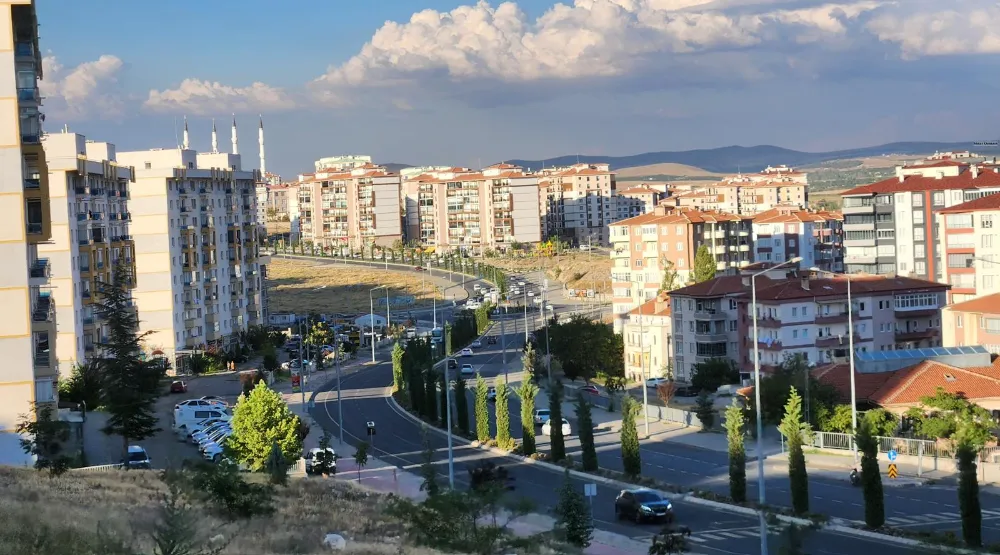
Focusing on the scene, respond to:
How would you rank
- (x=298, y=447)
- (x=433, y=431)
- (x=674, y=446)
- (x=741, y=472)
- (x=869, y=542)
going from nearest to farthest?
(x=869, y=542)
(x=741, y=472)
(x=298, y=447)
(x=674, y=446)
(x=433, y=431)

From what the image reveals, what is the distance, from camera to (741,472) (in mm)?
38312

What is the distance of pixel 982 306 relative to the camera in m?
61.2

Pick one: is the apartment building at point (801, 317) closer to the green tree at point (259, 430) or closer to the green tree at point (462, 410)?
the green tree at point (462, 410)

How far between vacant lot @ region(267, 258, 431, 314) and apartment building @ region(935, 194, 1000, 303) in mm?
70652

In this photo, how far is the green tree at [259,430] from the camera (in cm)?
4106

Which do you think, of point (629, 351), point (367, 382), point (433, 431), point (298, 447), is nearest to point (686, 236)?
point (629, 351)

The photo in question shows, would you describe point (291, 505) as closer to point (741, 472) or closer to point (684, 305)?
point (741, 472)

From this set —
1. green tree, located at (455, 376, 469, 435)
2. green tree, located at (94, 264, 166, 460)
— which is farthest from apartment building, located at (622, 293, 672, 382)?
green tree, located at (94, 264, 166, 460)

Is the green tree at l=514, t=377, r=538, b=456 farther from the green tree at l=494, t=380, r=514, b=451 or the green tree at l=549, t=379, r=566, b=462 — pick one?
the green tree at l=549, t=379, r=566, b=462

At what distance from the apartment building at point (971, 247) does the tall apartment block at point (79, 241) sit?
4968cm

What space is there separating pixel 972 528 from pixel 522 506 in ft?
34.7

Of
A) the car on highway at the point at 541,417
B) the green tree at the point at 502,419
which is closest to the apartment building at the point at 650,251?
the car on highway at the point at 541,417

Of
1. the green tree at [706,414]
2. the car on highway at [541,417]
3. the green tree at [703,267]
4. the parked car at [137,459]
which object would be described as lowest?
the car on highway at [541,417]

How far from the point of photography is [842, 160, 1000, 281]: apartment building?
304 feet
